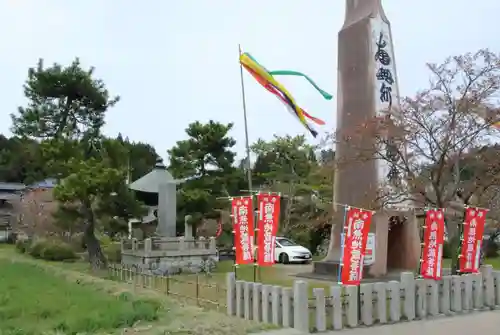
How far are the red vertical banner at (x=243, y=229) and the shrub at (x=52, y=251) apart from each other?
46.5 ft

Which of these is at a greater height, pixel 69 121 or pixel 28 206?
pixel 69 121

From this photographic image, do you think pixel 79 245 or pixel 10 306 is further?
pixel 79 245

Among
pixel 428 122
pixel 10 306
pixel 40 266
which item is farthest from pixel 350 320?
pixel 40 266

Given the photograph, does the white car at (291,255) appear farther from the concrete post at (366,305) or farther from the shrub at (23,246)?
the concrete post at (366,305)

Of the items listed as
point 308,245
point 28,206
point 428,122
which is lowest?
point 308,245

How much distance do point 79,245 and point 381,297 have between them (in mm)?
20266

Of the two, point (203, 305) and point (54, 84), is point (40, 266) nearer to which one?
point (203, 305)

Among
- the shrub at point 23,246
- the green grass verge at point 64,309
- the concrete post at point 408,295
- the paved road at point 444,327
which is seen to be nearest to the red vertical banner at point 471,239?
the paved road at point 444,327

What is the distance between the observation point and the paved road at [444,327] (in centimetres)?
859

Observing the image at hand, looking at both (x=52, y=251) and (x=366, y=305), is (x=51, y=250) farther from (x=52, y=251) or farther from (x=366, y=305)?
(x=366, y=305)

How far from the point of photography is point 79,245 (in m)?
26.4

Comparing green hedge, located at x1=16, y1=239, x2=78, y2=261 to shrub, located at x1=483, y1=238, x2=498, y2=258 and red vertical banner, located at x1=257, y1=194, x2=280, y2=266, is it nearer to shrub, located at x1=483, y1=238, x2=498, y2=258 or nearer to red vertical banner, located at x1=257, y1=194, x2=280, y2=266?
red vertical banner, located at x1=257, y1=194, x2=280, y2=266

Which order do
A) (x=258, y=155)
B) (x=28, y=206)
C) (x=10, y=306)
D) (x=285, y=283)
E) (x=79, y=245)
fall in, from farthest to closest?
(x=258, y=155), (x=28, y=206), (x=79, y=245), (x=285, y=283), (x=10, y=306)

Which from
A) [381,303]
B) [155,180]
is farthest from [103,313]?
[155,180]
